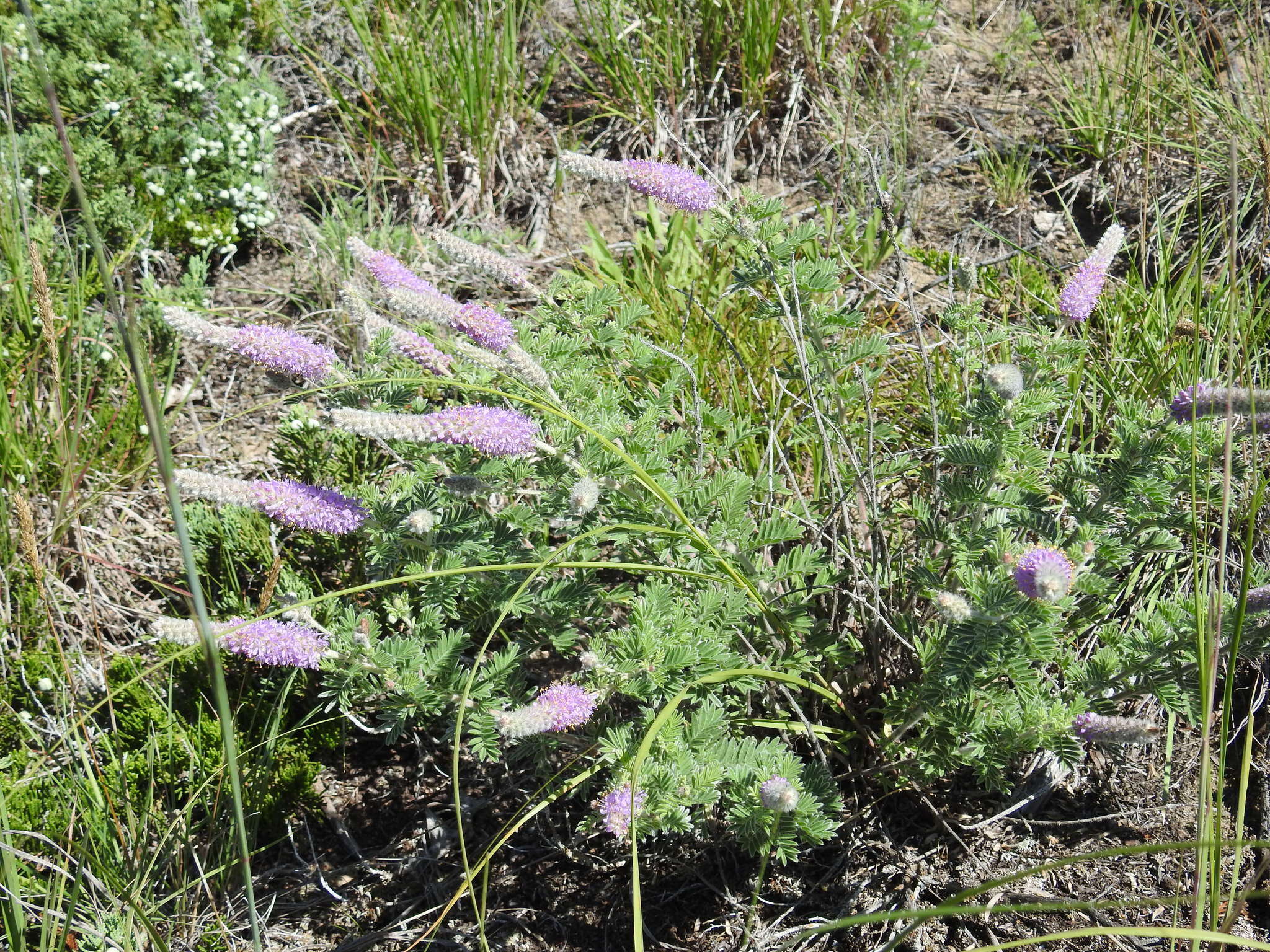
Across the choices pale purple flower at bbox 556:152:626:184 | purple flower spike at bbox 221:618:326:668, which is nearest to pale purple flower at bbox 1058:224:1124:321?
pale purple flower at bbox 556:152:626:184

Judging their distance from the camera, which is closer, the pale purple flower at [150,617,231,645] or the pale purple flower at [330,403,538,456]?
the pale purple flower at [330,403,538,456]

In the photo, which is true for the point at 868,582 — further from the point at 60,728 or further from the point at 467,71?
the point at 467,71

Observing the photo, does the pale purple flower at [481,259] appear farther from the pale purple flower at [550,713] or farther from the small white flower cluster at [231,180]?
the small white flower cluster at [231,180]

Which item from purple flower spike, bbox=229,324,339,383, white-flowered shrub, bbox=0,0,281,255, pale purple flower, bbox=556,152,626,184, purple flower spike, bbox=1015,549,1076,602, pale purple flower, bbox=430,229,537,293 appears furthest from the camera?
white-flowered shrub, bbox=0,0,281,255

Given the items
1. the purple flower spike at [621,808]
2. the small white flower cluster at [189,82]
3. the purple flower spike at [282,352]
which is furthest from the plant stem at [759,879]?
the small white flower cluster at [189,82]

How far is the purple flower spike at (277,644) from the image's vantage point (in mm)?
1656

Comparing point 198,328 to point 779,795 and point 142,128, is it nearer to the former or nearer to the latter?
point 779,795

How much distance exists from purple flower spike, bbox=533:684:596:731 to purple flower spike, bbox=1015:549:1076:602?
2.20ft

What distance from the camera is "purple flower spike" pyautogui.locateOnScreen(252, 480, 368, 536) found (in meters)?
1.62

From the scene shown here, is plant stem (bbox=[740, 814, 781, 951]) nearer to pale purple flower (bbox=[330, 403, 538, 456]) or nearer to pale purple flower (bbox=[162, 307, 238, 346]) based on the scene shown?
pale purple flower (bbox=[330, 403, 538, 456])

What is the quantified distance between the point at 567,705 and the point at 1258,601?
1.08 m

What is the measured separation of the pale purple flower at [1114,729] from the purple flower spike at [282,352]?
1.39 metres

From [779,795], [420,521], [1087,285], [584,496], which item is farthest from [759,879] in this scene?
[1087,285]

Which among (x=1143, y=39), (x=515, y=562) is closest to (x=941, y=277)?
(x=1143, y=39)
